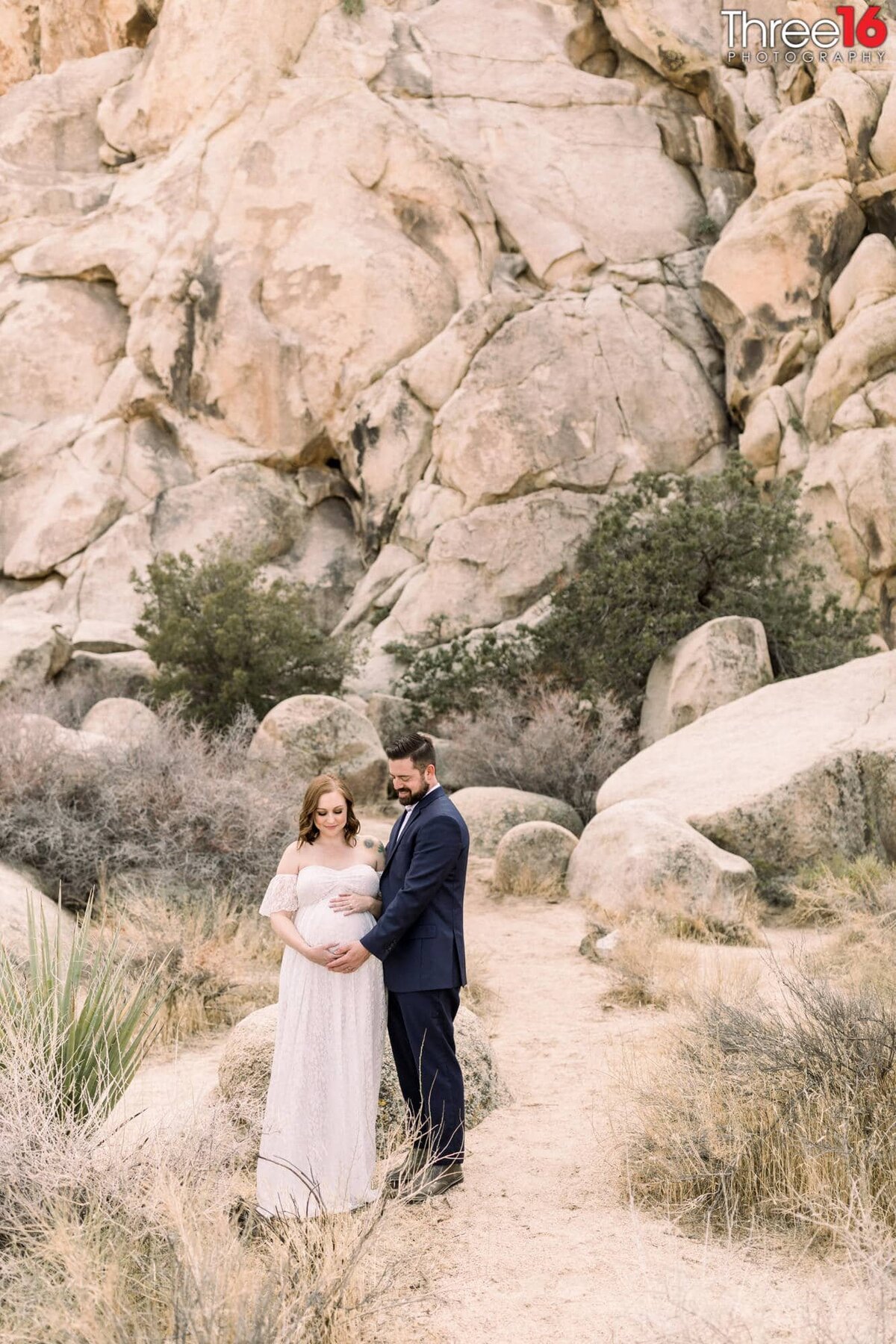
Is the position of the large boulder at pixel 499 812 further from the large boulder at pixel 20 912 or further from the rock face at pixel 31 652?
the rock face at pixel 31 652

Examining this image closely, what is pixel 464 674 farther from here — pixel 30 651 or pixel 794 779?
pixel 794 779

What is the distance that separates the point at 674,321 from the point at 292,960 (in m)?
20.6

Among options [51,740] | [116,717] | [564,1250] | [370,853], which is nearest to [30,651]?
[116,717]

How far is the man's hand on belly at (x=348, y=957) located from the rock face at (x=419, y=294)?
14.6m

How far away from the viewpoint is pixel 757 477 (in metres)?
20.4

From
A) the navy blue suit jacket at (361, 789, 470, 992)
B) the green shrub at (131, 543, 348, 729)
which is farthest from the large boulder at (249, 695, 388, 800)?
the navy blue suit jacket at (361, 789, 470, 992)

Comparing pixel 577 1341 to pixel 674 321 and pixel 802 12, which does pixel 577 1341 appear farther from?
pixel 802 12

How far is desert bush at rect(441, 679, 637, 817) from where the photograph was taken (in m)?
13.9

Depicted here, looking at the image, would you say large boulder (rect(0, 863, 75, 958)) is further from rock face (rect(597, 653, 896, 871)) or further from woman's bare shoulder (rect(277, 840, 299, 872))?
rock face (rect(597, 653, 896, 871))

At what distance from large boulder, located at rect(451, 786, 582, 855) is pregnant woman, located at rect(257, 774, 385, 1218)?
7.84 m

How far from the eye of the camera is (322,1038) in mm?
4031

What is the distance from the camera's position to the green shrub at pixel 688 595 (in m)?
15.8

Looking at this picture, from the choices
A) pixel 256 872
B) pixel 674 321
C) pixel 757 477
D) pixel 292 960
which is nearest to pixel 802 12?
pixel 674 321

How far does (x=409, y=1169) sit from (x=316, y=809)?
1.41 metres
